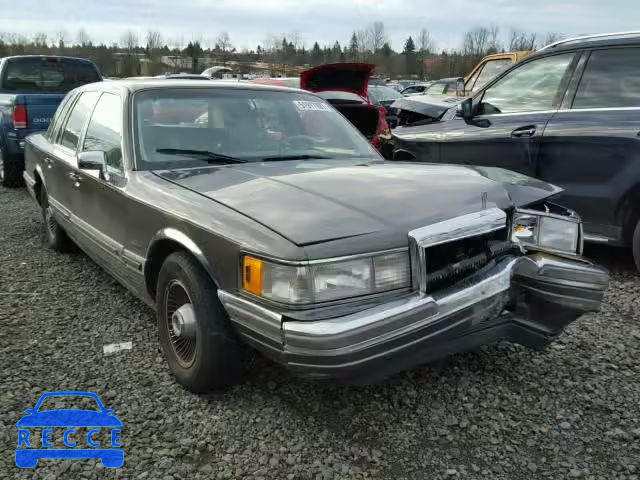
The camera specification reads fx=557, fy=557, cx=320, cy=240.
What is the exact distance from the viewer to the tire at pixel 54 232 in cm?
491

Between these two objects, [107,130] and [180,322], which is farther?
[107,130]

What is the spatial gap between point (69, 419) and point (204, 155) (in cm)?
157

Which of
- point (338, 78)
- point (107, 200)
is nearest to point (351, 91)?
point (338, 78)

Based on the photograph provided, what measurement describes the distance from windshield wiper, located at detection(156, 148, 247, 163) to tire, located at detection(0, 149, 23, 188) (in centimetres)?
585

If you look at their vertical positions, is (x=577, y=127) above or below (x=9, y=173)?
above

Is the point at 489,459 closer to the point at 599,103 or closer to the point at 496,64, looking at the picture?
the point at 599,103

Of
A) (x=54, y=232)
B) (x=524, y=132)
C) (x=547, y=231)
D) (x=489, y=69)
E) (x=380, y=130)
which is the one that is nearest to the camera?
(x=547, y=231)

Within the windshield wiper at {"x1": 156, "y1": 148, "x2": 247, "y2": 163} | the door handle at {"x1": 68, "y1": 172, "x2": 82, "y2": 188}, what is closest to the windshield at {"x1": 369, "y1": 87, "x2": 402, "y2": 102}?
the door handle at {"x1": 68, "y1": 172, "x2": 82, "y2": 188}

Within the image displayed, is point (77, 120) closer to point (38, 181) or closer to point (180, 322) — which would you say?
point (38, 181)

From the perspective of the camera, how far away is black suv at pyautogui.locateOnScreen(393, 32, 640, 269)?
4102 mm

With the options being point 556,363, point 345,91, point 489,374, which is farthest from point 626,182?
point 345,91

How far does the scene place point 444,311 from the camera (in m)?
2.27

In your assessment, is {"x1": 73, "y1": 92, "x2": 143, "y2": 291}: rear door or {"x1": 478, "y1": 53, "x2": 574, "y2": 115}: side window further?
{"x1": 478, "y1": 53, "x2": 574, "y2": 115}: side window

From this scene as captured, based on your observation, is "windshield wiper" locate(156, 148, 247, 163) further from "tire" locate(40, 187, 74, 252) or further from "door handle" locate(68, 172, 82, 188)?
"tire" locate(40, 187, 74, 252)
